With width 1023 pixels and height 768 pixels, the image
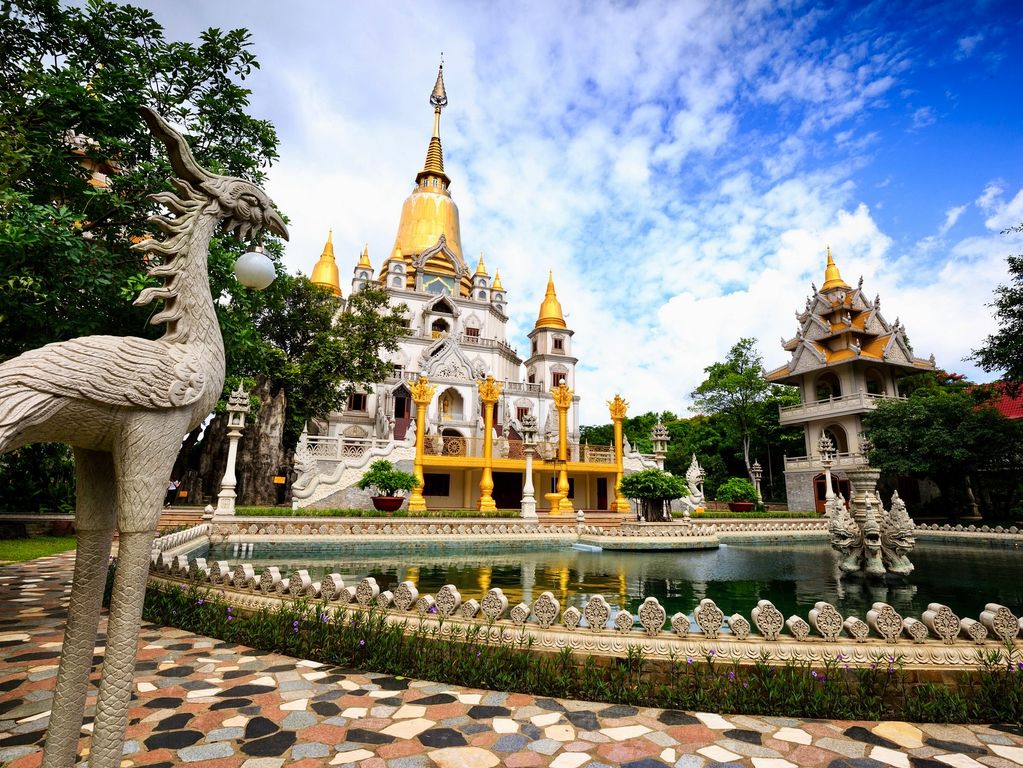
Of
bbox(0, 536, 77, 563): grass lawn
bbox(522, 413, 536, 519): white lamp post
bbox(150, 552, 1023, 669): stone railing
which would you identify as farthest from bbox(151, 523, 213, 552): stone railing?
bbox(522, 413, 536, 519): white lamp post

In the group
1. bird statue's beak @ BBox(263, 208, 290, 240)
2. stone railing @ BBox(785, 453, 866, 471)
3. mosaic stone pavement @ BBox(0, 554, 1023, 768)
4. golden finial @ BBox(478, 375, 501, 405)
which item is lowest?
mosaic stone pavement @ BBox(0, 554, 1023, 768)

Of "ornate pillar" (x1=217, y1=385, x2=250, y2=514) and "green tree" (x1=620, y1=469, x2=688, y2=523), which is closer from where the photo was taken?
"ornate pillar" (x1=217, y1=385, x2=250, y2=514)

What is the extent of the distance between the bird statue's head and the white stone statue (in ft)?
0.05

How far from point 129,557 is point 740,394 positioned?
130 feet

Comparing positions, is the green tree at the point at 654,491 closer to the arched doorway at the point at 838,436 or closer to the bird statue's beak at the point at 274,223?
the arched doorway at the point at 838,436

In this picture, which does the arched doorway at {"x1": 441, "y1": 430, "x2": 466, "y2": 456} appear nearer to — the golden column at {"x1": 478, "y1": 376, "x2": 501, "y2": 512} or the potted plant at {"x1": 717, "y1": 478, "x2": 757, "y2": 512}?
the golden column at {"x1": 478, "y1": 376, "x2": 501, "y2": 512}

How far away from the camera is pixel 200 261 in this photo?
11.0 feet

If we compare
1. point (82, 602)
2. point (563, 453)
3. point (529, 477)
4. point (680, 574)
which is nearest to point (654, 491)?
point (529, 477)

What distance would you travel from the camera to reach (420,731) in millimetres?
3844

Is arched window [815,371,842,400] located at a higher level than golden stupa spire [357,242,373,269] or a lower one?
lower

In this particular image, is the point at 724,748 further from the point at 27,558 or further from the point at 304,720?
the point at 27,558

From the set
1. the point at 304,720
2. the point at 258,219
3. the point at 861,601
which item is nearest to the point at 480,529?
the point at 861,601

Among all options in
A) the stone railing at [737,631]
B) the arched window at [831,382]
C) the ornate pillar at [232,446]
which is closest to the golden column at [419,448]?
the ornate pillar at [232,446]

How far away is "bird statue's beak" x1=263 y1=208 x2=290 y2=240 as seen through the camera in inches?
147
